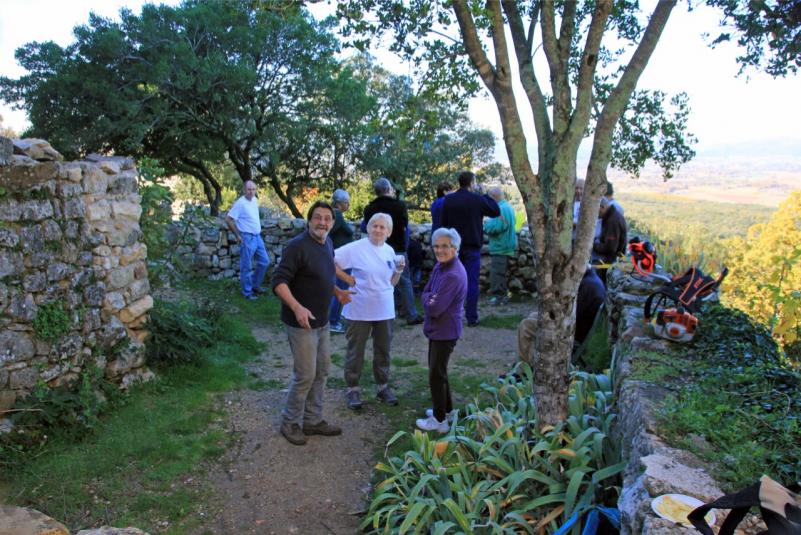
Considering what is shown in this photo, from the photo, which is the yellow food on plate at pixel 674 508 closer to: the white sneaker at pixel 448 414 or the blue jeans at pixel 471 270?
the white sneaker at pixel 448 414

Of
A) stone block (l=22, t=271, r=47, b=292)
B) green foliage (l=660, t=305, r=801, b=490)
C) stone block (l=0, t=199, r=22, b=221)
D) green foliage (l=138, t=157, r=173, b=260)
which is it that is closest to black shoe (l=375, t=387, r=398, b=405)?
green foliage (l=660, t=305, r=801, b=490)

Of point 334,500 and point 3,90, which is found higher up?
point 3,90

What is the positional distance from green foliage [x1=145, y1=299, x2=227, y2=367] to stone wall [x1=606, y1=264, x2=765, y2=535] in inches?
155

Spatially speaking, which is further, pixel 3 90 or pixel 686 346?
pixel 3 90

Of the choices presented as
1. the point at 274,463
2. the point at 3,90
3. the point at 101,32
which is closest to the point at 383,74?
the point at 101,32

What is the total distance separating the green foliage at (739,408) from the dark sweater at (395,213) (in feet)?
13.3

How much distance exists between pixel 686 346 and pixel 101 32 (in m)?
Result: 12.1

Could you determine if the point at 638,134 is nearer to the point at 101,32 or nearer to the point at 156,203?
the point at 156,203

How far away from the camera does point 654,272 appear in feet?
20.0

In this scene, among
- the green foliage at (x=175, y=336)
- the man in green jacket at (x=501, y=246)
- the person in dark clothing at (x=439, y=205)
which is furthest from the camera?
the man in green jacket at (x=501, y=246)

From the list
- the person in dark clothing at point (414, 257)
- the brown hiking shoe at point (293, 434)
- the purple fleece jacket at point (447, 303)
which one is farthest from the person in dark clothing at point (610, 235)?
the brown hiking shoe at point (293, 434)

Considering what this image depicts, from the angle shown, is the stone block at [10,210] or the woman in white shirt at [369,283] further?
the woman in white shirt at [369,283]

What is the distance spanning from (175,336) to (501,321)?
14.0 feet

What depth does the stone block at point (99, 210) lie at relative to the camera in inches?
193
